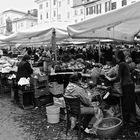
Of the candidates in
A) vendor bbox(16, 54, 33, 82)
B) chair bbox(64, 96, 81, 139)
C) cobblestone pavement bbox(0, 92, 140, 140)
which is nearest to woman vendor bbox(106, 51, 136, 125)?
cobblestone pavement bbox(0, 92, 140, 140)

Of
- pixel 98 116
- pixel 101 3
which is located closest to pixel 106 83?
pixel 98 116

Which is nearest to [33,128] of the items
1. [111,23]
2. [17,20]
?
[111,23]

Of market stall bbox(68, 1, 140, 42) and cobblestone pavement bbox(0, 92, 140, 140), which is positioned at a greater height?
market stall bbox(68, 1, 140, 42)

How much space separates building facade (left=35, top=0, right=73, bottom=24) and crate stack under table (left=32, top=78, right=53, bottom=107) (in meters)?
49.7

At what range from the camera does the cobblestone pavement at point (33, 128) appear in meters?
5.07

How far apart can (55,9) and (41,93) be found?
187 ft

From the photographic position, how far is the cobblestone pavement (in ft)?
16.6

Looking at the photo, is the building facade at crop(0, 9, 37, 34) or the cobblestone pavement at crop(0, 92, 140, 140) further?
the building facade at crop(0, 9, 37, 34)

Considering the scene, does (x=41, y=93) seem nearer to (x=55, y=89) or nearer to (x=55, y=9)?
(x=55, y=89)

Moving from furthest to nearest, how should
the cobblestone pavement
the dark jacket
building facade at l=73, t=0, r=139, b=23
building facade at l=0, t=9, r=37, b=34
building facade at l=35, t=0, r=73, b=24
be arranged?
building facade at l=0, t=9, r=37, b=34 < building facade at l=35, t=0, r=73, b=24 < building facade at l=73, t=0, r=139, b=23 < the dark jacket < the cobblestone pavement

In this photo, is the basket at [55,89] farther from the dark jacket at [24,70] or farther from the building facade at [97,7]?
the building facade at [97,7]

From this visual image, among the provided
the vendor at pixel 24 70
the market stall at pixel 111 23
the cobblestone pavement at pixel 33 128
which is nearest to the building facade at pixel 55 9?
the market stall at pixel 111 23

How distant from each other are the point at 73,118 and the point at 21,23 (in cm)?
7798

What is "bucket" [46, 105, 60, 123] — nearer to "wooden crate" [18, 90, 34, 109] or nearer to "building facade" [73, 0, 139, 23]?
"wooden crate" [18, 90, 34, 109]
